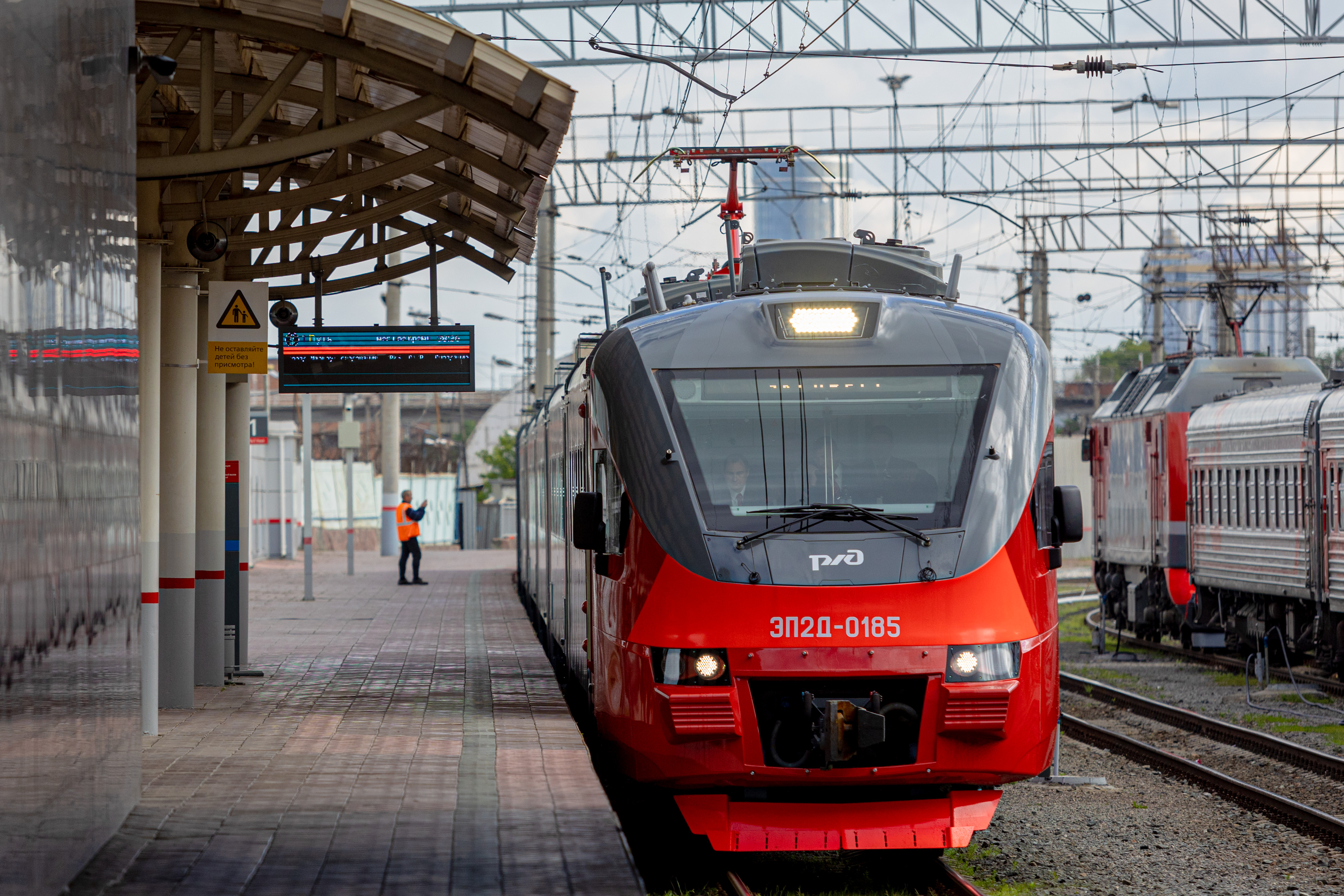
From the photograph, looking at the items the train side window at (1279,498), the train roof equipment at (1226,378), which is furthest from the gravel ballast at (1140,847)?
the train roof equipment at (1226,378)

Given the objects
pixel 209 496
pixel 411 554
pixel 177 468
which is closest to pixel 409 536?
pixel 411 554

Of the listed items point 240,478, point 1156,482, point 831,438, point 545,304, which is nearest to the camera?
point 831,438

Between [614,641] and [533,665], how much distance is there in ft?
22.7

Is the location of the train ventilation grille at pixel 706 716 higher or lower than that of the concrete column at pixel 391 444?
lower

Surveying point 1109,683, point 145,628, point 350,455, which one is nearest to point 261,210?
point 145,628

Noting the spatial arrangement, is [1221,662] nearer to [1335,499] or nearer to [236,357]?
[1335,499]

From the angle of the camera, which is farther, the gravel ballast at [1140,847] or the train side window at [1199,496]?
the train side window at [1199,496]

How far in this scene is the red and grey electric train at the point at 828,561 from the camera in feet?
25.3

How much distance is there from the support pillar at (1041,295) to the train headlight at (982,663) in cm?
2616

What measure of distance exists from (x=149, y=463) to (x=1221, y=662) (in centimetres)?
1452

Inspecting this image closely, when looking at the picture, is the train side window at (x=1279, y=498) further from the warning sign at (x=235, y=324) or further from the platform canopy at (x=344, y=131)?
the warning sign at (x=235, y=324)

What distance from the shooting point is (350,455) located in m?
40.2

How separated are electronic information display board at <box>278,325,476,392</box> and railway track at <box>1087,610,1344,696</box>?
9.07 meters

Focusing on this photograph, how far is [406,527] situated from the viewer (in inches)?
1246
